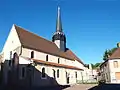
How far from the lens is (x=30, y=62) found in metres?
29.7

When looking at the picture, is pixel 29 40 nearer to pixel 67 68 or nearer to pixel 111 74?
pixel 67 68

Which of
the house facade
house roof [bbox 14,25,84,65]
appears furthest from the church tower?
the house facade

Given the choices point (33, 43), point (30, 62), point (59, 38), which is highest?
point (59, 38)

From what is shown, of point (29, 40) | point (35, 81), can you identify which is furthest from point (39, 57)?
point (35, 81)

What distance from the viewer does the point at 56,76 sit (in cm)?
3647

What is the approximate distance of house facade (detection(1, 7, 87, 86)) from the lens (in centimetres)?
3020

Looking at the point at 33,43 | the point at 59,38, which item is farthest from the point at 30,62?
the point at 59,38

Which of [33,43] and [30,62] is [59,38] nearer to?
[33,43]

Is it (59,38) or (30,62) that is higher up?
(59,38)

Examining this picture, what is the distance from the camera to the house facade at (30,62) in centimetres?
3020

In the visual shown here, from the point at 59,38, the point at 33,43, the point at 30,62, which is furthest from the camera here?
the point at 59,38

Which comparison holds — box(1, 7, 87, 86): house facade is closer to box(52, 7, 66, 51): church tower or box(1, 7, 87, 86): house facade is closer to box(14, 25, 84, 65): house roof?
box(14, 25, 84, 65): house roof

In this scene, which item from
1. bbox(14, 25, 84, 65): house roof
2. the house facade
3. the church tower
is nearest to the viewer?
the house facade

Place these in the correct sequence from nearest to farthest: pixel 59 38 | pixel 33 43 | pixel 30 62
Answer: pixel 30 62 → pixel 33 43 → pixel 59 38
